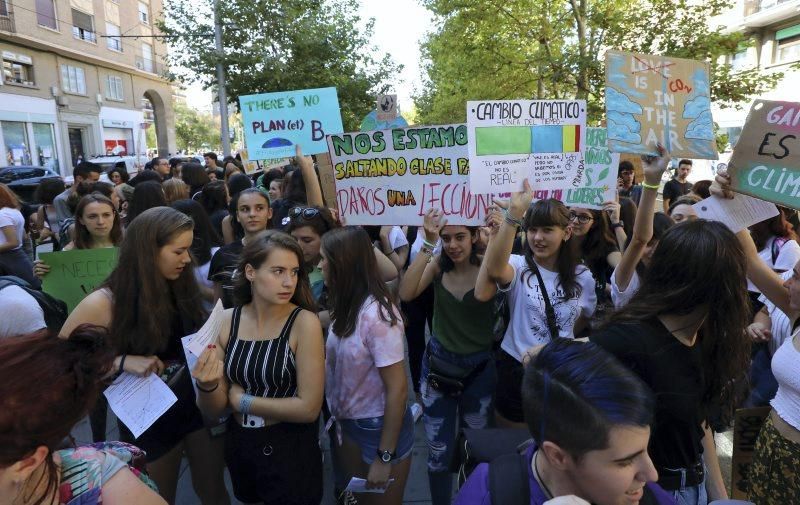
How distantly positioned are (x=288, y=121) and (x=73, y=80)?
34.3 m

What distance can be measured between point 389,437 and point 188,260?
4.37 feet

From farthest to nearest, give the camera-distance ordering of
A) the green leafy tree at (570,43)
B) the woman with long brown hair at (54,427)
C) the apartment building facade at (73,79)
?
the apartment building facade at (73,79) → the green leafy tree at (570,43) → the woman with long brown hair at (54,427)

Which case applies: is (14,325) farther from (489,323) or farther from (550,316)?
(550,316)

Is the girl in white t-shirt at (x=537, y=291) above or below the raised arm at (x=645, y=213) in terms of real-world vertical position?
below

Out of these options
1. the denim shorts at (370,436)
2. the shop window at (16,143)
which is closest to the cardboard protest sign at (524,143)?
the denim shorts at (370,436)

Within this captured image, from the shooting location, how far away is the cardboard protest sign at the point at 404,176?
3.19 metres

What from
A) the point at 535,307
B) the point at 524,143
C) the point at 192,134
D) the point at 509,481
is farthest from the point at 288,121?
the point at 192,134

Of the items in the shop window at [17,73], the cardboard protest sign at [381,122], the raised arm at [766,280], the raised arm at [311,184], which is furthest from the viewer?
the shop window at [17,73]

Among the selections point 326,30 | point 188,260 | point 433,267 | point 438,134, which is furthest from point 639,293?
point 326,30

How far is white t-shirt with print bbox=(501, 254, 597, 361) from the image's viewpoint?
9.14ft

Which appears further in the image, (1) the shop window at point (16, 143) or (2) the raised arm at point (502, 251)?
(1) the shop window at point (16, 143)

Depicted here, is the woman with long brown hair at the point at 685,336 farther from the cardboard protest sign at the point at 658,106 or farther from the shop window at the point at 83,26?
the shop window at the point at 83,26

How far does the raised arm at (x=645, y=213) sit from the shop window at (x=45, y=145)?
32821 mm

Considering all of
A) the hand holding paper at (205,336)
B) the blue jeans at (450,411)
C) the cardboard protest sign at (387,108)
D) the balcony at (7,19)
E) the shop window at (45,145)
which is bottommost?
the blue jeans at (450,411)
